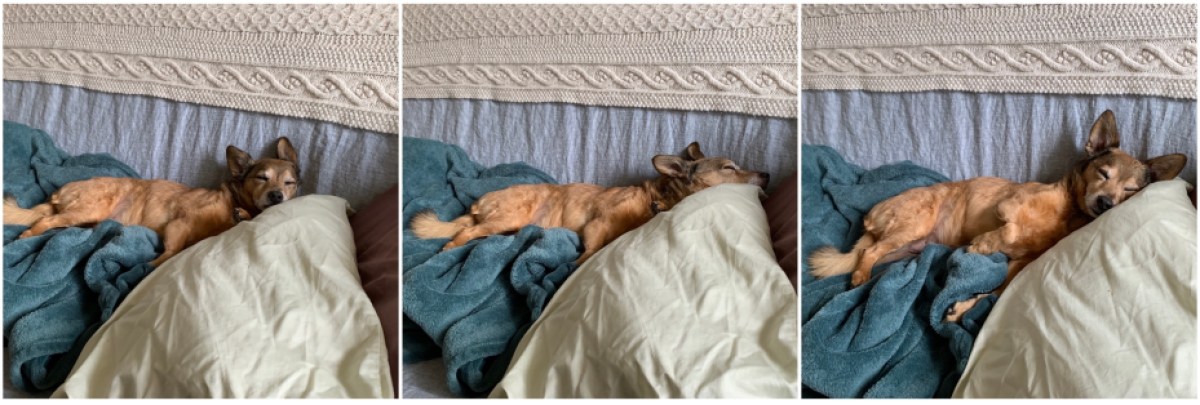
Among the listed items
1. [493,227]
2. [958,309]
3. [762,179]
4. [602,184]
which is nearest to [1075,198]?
[958,309]

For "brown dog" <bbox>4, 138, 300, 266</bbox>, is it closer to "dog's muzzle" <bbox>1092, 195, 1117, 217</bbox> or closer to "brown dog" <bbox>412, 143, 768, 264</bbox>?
"brown dog" <bbox>412, 143, 768, 264</bbox>

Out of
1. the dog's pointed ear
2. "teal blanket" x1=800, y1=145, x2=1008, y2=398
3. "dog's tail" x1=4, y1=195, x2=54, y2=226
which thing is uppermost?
the dog's pointed ear

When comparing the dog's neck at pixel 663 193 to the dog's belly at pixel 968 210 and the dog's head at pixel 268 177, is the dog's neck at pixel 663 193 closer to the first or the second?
the dog's belly at pixel 968 210

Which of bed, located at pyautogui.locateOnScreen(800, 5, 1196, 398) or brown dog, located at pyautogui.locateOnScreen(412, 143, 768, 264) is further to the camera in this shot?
brown dog, located at pyautogui.locateOnScreen(412, 143, 768, 264)

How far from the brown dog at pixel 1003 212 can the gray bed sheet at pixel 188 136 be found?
0.80 m

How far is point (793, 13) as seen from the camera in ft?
5.10

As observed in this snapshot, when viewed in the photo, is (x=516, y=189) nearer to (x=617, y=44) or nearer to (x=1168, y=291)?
(x=617, y=44)

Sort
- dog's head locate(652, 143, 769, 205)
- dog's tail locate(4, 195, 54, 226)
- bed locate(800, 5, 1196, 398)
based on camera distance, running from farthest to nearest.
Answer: dog's tail locate(4, 195, 54, 226)
dog's head locate(652, 143, 769, 205)
bed locate(800, 5, 1196, 398)

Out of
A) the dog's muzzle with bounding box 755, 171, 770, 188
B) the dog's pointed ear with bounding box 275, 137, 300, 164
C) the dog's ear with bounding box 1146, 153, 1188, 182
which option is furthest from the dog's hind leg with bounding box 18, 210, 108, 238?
the dog's ear with bounding box 1146, 153, 1188, 182

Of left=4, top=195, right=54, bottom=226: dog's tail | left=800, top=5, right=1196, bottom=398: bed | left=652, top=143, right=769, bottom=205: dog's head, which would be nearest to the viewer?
left=800, top=5, right=1196, bottom=398: bed

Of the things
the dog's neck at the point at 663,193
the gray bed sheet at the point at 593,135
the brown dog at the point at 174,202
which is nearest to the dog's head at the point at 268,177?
the brown dog at the point at 174,202

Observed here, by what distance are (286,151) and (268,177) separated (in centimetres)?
5

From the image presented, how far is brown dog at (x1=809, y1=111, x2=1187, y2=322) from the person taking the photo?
4.92 ft

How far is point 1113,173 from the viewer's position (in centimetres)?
150
